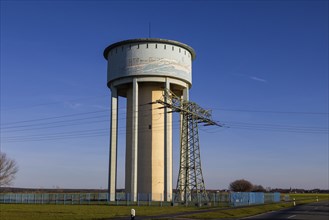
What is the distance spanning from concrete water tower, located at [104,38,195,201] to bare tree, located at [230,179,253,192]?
9551 centimetres

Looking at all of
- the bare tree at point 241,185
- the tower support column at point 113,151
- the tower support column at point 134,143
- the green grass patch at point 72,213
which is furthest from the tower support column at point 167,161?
the bare tree at point 241,185

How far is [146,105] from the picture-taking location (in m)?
48.7

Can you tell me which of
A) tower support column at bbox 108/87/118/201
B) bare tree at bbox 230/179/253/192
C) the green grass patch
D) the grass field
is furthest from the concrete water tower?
bare tree at bbox 230/179/253/192

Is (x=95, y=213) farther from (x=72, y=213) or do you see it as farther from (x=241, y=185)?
(x=241, y=185)

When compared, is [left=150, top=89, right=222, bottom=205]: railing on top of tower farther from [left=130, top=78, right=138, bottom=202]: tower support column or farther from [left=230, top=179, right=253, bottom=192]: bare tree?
[left=230, top=179, right=253, bottom=192]: bare tree

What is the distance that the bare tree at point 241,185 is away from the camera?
13738 cm

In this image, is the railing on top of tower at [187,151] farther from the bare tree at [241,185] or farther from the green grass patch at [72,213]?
the bare tree at [241,185]

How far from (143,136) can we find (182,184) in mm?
7945

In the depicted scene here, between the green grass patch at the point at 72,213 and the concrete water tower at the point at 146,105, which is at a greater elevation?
the concrete water tower at the point at 146,105

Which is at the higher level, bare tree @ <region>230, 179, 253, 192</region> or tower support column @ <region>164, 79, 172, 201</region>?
tower support column @ <region>164, 79, 172, 201</region>

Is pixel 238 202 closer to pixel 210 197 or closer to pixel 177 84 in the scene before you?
pixel 210 197

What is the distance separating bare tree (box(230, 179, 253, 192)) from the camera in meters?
137

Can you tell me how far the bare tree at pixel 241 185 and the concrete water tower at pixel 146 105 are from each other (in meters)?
95.5

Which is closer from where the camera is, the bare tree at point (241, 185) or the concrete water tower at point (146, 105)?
the concrete water tower at point (146, 105)
